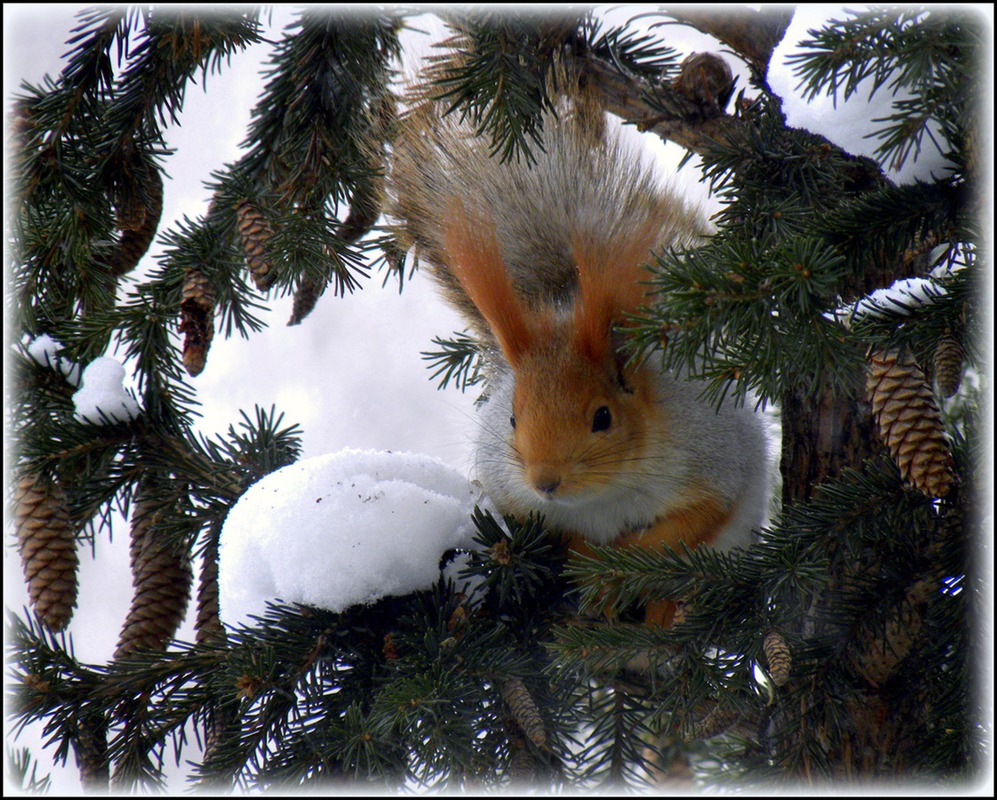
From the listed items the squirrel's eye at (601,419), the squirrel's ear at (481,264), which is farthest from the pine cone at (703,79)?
the squirrel's eye at (601,419)

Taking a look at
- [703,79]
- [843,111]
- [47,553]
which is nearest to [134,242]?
[47,553]

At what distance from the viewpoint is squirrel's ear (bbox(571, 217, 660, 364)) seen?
0.94 metres

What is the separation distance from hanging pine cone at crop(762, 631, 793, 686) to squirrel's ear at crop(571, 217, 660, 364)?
38 cm

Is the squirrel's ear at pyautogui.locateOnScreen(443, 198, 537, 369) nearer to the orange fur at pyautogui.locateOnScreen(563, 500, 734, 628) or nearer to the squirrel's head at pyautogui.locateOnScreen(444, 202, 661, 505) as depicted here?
the squirrel's head at pyautogui.locateOnScreen(444, 202, 661, 505)

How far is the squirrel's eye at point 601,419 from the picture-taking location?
104cm

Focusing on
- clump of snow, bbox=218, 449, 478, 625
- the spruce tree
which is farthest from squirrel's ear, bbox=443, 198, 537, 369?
clump of snow, bbox=218, 449, 478, 625

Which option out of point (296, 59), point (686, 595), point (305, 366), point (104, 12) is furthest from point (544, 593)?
point (305, 366)

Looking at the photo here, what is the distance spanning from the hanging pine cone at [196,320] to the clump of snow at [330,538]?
139mm

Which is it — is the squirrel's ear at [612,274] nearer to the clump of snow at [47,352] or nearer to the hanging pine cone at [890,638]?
the hanging pine cone at [890,638]

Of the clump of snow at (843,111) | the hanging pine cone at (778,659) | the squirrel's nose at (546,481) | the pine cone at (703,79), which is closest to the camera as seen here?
the hanging pine cone at (778,659)

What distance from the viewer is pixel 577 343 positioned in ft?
3.40

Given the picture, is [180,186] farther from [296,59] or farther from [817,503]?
[817,503]

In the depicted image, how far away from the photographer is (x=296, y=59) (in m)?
0.85

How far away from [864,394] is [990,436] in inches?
8.4
